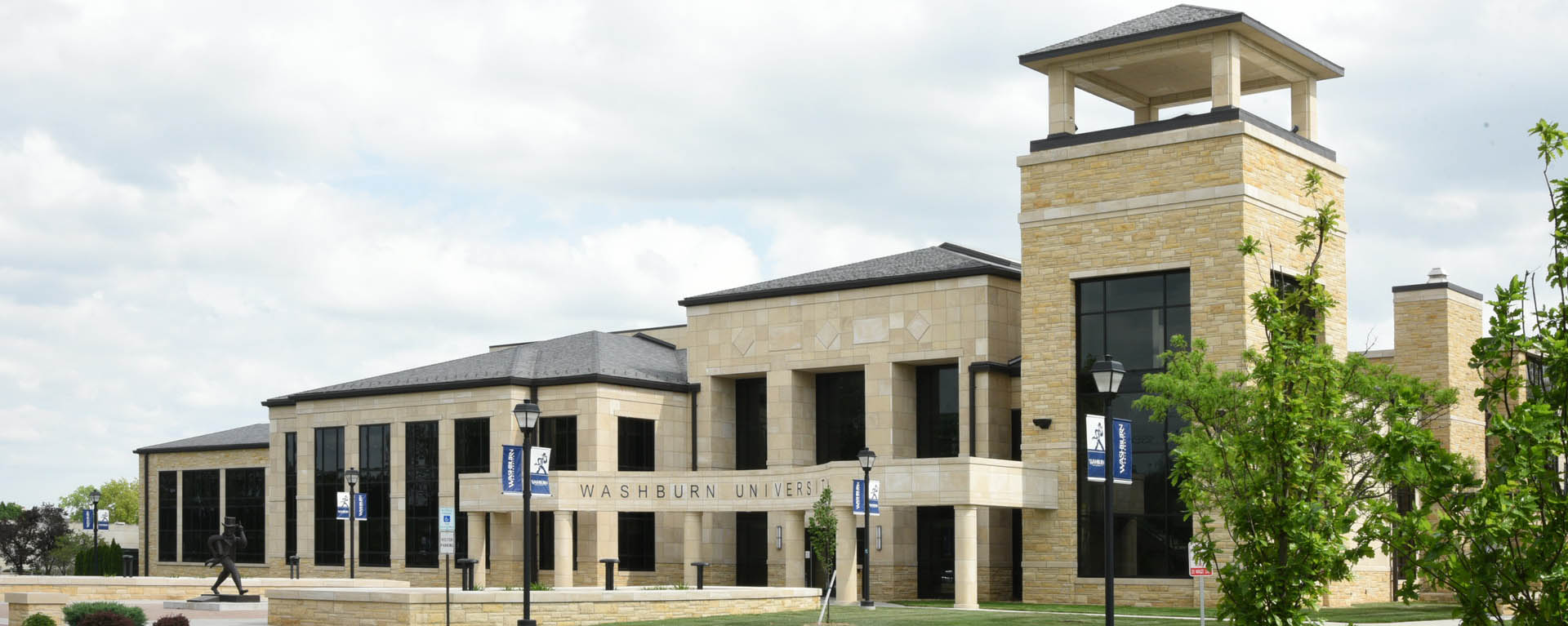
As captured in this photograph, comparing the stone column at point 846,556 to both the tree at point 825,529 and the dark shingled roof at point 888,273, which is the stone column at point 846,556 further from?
the dark shingled roof at point 888,273

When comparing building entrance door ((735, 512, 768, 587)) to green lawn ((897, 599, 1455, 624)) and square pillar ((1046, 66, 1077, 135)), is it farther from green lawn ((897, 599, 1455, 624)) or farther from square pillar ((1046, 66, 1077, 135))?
square pillar ((1046, 66, 1077, 135))

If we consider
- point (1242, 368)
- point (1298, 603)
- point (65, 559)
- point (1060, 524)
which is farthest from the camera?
point (65, 559)

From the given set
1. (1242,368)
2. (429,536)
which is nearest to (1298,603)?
(1242,368)

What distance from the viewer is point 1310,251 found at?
1639 inches

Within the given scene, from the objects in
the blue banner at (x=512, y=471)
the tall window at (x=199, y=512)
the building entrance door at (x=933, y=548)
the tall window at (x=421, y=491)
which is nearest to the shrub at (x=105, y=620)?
the blue banner at (x=512, y=471)

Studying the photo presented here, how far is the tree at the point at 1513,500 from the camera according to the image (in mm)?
9672

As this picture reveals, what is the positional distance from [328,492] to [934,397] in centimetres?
2495

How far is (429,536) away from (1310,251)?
1277 inches

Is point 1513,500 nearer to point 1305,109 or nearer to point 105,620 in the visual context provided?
point 105,620

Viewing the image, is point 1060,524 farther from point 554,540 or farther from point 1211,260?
point 554,540

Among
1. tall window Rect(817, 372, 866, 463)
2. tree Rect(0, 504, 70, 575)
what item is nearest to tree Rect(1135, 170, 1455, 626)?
tall window Rect(817, 372, 866, 463)

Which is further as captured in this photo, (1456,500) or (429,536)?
(429,536)

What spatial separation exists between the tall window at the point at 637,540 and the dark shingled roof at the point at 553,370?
4745 mm

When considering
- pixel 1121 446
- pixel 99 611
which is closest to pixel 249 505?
pixel 99 611
